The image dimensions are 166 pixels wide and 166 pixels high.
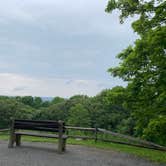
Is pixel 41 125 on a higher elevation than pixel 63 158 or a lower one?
higher

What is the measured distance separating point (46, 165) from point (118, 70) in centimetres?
392

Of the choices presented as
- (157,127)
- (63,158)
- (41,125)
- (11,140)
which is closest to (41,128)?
(41,125)

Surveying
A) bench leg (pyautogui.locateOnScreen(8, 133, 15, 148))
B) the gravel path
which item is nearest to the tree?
the gravel path

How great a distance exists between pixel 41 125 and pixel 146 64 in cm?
367

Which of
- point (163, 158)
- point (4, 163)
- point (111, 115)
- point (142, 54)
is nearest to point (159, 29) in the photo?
point (142, 54)

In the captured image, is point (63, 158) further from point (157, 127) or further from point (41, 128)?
point (157, 127)

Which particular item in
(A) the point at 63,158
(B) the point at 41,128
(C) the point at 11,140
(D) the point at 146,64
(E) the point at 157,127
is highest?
(D) the point at 146,64

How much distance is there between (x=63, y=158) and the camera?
8.26m

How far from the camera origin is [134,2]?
31.1ft

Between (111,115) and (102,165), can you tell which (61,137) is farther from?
(111,115)

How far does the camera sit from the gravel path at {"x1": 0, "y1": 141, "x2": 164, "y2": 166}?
7.44m

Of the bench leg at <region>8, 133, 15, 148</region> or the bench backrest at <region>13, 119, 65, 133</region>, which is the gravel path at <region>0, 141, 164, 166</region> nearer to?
the bench leg at <region>8, 133, 15, 148</region>

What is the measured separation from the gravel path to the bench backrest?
25.9 inches

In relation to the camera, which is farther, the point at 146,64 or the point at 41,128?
the point at 41,128
